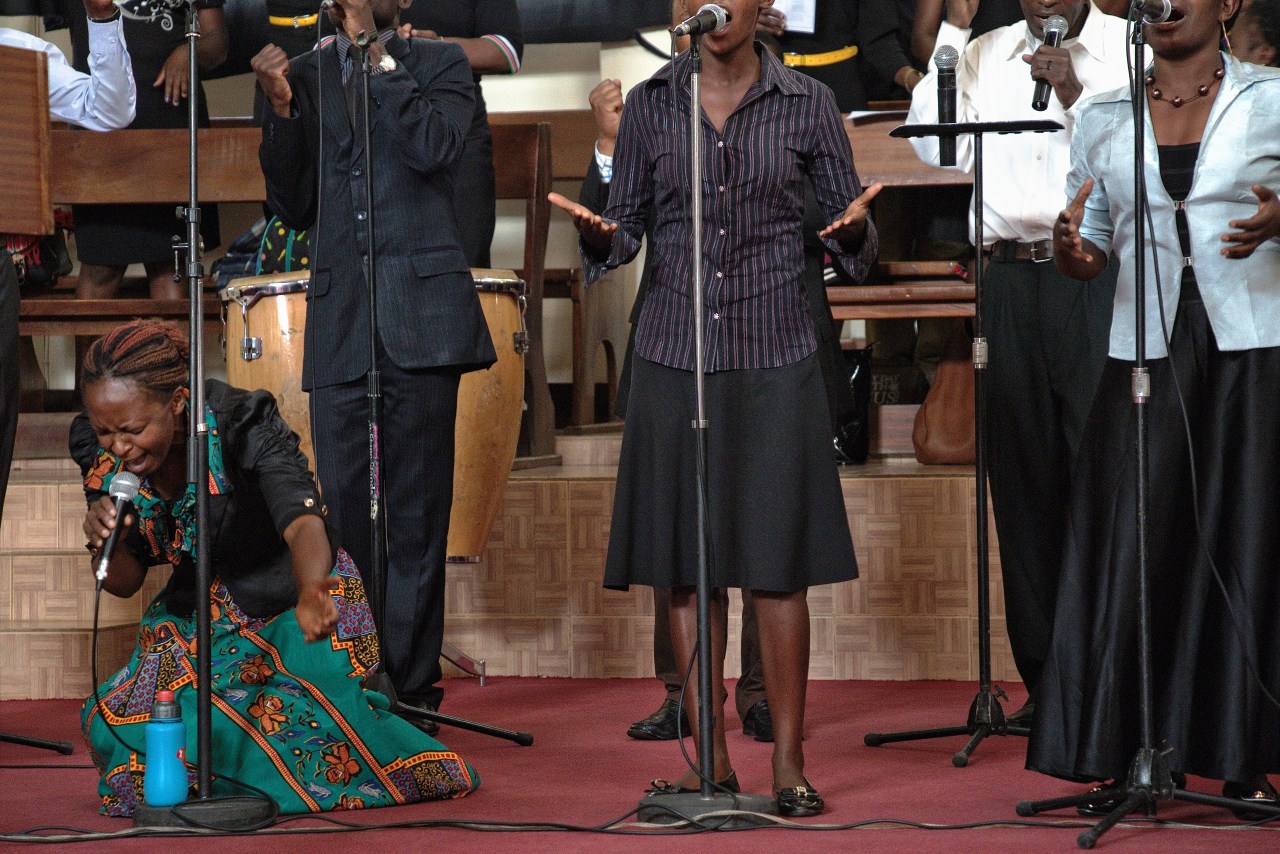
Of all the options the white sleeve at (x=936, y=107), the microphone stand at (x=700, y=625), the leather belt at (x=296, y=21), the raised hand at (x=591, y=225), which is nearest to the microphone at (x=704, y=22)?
the microphone stand at (x=700, y=625)

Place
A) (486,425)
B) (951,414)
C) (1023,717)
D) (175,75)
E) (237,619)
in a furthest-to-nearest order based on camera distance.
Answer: (175,75), (951,414), (486,425), (1023,717), (237,619)

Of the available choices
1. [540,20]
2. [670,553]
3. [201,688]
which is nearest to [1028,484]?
[670,553]

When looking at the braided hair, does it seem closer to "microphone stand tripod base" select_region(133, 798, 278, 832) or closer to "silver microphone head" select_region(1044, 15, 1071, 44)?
"microphone stand tripod base" select_region(133, 798, 278, 832)

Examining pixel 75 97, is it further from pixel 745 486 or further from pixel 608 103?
pixel 745 486

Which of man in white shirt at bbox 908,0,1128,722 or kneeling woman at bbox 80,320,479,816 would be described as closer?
kneeling woman at bbox 80,320,479,816

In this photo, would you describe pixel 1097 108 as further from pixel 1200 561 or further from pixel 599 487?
pixel 599 487

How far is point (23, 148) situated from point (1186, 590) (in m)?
2.77

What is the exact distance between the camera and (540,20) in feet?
24.2

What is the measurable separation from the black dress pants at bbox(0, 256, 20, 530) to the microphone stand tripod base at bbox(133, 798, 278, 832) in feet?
3.85

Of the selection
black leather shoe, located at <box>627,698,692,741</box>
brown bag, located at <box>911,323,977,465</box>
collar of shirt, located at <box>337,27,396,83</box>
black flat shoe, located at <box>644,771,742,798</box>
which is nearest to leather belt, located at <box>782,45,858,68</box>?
brown bag, located at <box>911,323,977,465</box>

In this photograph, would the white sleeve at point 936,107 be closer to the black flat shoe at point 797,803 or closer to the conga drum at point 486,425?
the conga drum at point 486,425

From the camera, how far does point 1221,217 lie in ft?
10.2

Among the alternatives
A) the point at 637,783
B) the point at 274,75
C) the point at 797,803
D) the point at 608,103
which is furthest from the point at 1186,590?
the point at 274,75

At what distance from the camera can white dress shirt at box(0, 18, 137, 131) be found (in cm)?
499
